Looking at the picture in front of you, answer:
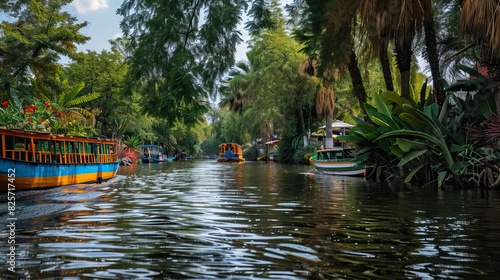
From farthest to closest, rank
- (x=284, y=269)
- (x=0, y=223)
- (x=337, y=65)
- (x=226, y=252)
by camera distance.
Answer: (x=337, y=65)
(x=0, y=223)
(x=226, y=252)
(x=284, y=269)

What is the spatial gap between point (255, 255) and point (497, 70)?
12749mm

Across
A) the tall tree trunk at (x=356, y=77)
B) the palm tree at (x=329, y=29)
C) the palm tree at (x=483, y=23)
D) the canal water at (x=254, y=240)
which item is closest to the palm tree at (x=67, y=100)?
the palm tree at (x=329, y=29)

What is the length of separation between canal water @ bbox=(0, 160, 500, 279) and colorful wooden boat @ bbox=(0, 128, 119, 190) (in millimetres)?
3942

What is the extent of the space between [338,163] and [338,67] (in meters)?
9.07

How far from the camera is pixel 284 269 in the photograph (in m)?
5.40

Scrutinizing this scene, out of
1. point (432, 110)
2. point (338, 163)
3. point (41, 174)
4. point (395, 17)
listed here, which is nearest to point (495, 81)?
point (432, 110)

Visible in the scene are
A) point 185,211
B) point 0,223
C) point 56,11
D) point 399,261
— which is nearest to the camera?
point 399,261

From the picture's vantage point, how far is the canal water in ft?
17.5

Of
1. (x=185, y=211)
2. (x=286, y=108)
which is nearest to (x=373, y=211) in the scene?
(x=185, y=211)

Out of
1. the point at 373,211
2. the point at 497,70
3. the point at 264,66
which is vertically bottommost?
the point at 373,211

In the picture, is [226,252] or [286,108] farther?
[286,108]

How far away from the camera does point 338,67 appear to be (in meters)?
20.0

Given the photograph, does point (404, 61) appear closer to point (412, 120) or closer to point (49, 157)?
point (412, 120)

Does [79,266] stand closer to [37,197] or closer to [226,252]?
[226,252]
